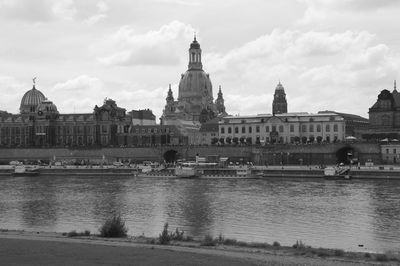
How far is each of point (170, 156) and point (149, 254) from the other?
92.3 meters

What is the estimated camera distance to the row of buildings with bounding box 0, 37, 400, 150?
110 metres

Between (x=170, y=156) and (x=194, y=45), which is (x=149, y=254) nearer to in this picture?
(x=170, y=156)

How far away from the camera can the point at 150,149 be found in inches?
4333

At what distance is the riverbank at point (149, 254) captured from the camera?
790 inches

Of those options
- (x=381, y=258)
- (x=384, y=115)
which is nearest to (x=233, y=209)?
(x=381, y=258)

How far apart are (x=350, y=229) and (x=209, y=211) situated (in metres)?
11.4

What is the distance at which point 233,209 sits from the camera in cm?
4572

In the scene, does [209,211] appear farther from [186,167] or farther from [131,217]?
[186,167]

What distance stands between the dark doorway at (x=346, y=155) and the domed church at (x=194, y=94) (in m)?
63.9

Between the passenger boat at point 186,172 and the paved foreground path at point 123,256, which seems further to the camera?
the passenger boat at point 186,172

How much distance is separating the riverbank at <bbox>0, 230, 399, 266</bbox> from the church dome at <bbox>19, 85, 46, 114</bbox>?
123 m

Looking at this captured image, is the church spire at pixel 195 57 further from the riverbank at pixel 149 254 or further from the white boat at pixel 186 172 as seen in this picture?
the riverbank at pixel 149 254

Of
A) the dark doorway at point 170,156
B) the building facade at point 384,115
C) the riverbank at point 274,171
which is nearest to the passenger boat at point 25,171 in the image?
the riverbank at point 274,171

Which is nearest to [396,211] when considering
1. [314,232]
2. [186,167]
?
[314,232]
